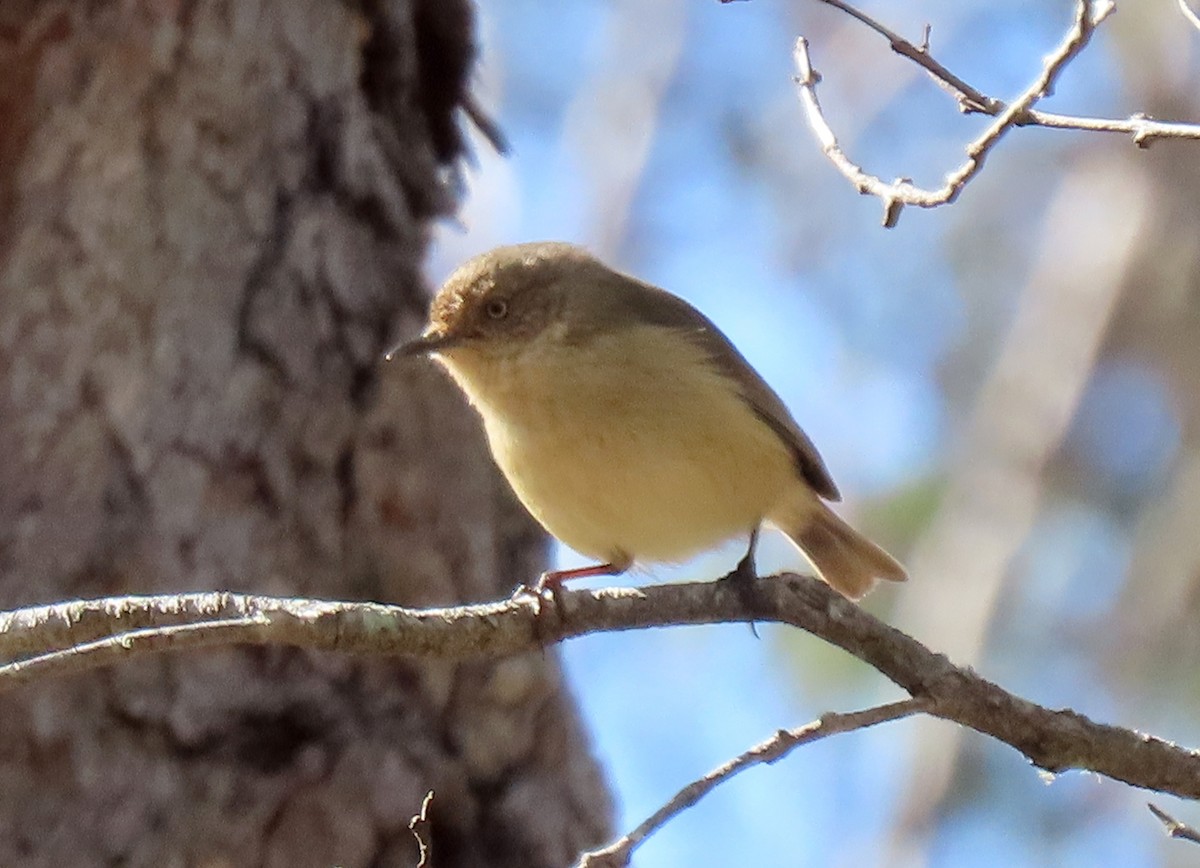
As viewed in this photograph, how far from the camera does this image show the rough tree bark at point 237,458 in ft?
12.9

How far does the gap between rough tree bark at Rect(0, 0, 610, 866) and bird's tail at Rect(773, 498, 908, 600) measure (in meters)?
0.78

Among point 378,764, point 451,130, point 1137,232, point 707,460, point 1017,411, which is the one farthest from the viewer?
point 1137,232

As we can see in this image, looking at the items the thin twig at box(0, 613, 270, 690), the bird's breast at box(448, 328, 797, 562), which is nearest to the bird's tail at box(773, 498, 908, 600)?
the bird's breast at box(448, 328, 797, 562)

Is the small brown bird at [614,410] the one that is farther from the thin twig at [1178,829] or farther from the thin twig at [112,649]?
the thin twig at [112,649]

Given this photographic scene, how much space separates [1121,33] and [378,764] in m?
6.87

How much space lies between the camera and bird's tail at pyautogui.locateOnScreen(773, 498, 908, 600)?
469cm

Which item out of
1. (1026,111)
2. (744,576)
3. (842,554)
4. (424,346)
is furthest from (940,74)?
(842,554)

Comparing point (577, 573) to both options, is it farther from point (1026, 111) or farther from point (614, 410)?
point (1026, 111)

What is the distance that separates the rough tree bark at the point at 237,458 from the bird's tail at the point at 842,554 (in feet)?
2.55

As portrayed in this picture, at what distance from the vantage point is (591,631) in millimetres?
2916

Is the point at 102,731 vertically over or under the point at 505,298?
under

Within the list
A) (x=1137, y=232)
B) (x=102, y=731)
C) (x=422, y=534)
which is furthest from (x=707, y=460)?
(x=1137, y=232)

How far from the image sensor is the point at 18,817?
12.4ft

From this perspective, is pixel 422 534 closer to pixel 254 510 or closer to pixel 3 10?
pixel 254 510
